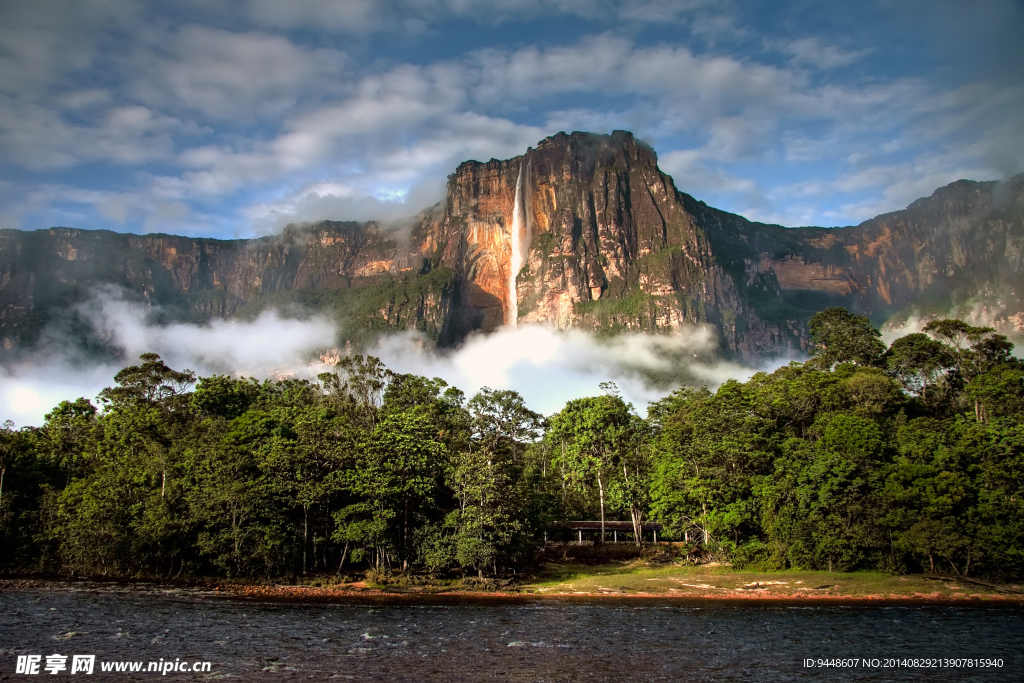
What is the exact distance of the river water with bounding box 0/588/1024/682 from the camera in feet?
93.7

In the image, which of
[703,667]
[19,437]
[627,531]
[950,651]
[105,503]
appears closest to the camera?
[703,667]

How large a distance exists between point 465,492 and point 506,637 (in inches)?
811

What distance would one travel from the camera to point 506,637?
3581 centimetres

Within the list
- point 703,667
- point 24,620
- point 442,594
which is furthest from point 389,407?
point 703,667

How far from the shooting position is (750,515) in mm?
59344

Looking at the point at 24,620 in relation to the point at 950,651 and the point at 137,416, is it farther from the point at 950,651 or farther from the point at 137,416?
the point at 950,651

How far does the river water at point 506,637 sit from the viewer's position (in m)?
28.6

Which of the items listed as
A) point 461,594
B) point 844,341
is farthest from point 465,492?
point 844,341

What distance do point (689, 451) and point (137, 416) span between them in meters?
52.9

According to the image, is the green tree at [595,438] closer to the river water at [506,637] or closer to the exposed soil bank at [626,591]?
the exposed soil bank at [626,591]

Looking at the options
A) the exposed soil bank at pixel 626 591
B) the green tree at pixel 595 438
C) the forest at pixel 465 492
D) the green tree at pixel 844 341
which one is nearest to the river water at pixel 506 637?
the exposed soil bank at pixel 626 591

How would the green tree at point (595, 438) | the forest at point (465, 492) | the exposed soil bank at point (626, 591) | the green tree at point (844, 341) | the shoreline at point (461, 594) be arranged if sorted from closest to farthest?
the shoreline at point (461, 594) < the exposed soil bank at point (626, 591) < the forest at point (465, 492) < the green tree at point (595, 438) < the green tree at point (844, 341)

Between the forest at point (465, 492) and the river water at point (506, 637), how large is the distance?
294 inches

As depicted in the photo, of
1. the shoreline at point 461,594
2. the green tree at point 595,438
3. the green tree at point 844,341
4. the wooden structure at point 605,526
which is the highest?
the green tree at point 844,341
